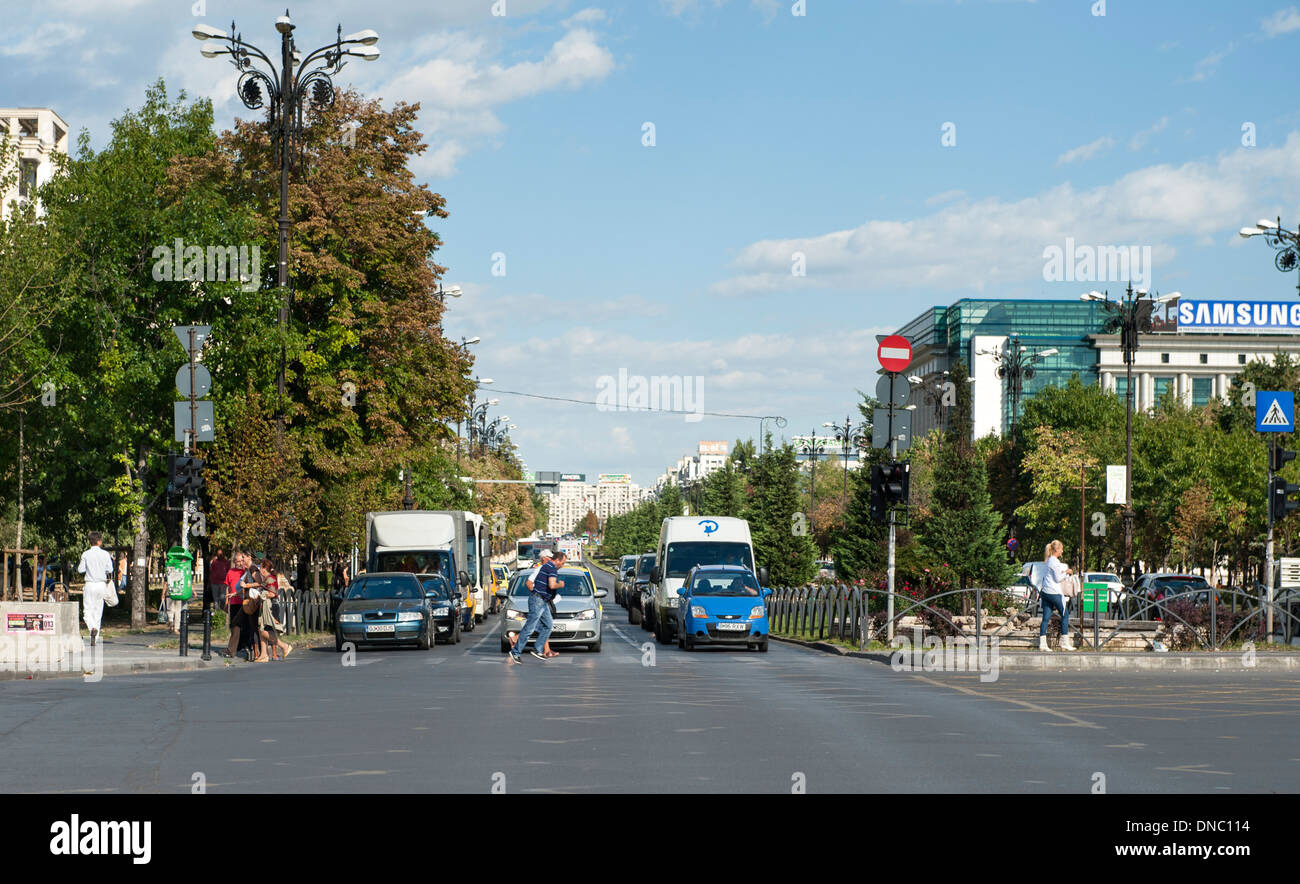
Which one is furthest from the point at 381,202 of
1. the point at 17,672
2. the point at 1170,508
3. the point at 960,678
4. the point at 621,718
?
the point at 1170,508

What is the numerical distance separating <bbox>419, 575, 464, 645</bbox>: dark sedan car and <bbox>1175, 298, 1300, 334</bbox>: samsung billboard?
23672 millimetres

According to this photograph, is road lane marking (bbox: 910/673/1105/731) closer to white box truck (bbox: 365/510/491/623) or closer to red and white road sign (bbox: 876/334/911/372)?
red and white road sign (bbox: 876/334/911/372)

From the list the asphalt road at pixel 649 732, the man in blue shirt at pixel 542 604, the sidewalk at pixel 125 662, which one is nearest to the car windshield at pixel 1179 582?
the asphalt road at pixel 649 732

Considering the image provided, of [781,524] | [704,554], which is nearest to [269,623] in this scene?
[704,554]

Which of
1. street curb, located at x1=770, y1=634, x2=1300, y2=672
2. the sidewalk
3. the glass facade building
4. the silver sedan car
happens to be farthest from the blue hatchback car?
the glass facade building

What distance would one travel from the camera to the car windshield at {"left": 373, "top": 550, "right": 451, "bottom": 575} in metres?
40.4

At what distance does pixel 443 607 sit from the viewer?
34.3 m

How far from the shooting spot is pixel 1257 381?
3110 inches

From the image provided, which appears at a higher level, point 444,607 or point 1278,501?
point 1278,501

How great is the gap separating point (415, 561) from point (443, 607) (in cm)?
646

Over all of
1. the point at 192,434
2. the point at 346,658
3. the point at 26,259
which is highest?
the point at 26,259

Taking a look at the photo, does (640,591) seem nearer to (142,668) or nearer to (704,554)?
(704,554)
